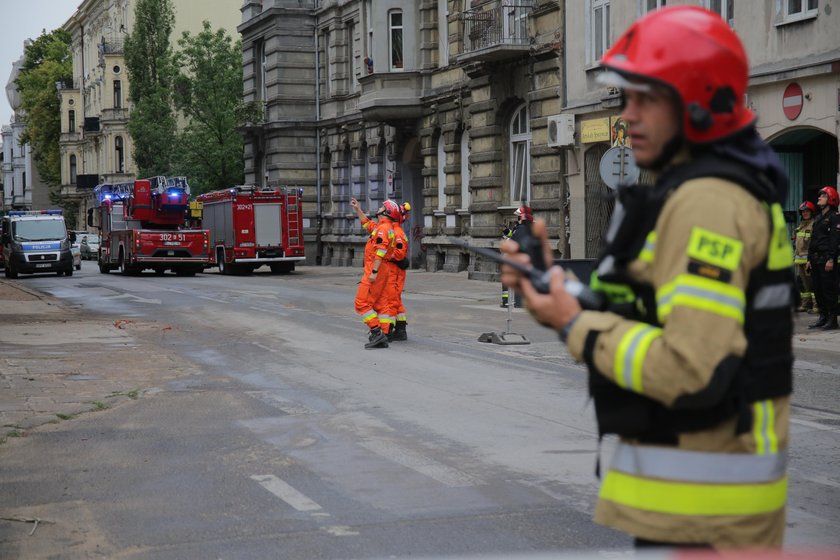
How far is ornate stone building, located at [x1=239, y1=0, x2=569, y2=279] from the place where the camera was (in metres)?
31.1

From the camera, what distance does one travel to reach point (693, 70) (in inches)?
109

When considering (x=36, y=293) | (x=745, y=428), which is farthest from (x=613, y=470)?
(x=36, y=293)

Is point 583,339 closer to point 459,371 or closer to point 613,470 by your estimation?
point 613,470

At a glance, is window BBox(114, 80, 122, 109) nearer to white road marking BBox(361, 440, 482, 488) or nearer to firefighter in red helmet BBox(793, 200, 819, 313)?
firefighter in red helmet BBox(793, 200, 819, 313)

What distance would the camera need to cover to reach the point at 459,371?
13.5m

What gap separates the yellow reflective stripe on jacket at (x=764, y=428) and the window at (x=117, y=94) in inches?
3729

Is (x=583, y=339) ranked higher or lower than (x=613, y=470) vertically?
higher

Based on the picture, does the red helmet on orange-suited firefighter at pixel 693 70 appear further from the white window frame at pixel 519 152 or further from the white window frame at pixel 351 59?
the white window frame at pixel 351 59

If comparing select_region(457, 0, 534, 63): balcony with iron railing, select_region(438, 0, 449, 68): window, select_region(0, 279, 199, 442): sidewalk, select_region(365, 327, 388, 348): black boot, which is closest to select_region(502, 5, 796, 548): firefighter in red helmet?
select_region(0, 279, 199, 442): sidewalk

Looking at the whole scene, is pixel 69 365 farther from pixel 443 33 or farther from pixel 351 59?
pixel 351 59

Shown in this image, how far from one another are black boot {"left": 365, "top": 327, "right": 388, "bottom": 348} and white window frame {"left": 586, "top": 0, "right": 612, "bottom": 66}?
13153 mm

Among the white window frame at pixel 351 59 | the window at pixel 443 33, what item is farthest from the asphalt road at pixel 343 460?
the white window frame at pixel 351 59

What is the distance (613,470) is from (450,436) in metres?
6.38

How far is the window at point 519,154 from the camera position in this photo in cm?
3238
